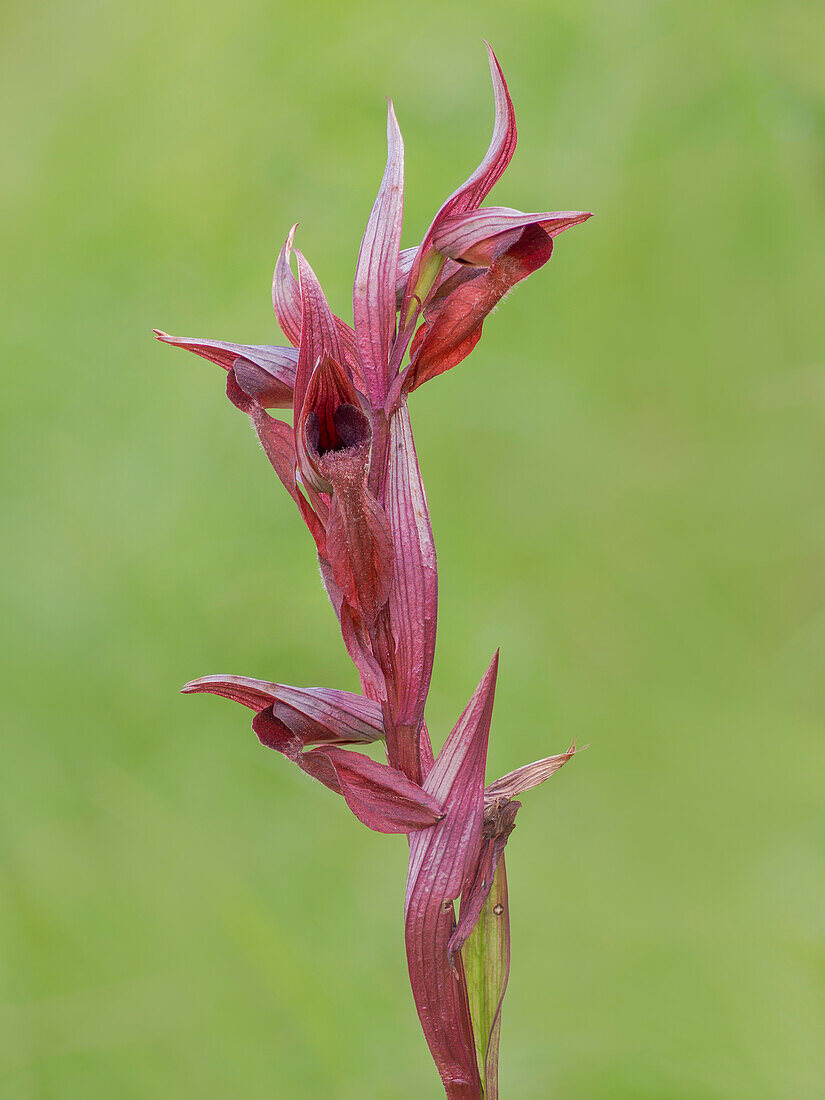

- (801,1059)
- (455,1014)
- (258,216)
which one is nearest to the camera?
(455,1014)

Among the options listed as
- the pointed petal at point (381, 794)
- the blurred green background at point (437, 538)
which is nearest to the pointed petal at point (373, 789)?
the pointed petal at point (381, 794)

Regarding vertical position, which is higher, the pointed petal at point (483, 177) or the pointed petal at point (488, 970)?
the pointed petal at point (483, 177)

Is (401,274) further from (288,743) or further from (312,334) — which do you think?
(288,743)

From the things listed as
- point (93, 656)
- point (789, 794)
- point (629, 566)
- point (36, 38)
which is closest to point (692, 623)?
point (629, 566)

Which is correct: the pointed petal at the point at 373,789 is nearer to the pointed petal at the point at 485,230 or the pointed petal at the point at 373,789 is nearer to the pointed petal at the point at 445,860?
the pointed petal at the point at 445,860

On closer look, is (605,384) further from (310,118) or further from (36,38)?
(36,38)

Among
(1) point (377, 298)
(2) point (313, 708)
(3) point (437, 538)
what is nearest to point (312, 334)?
(1) point (377, 298)
